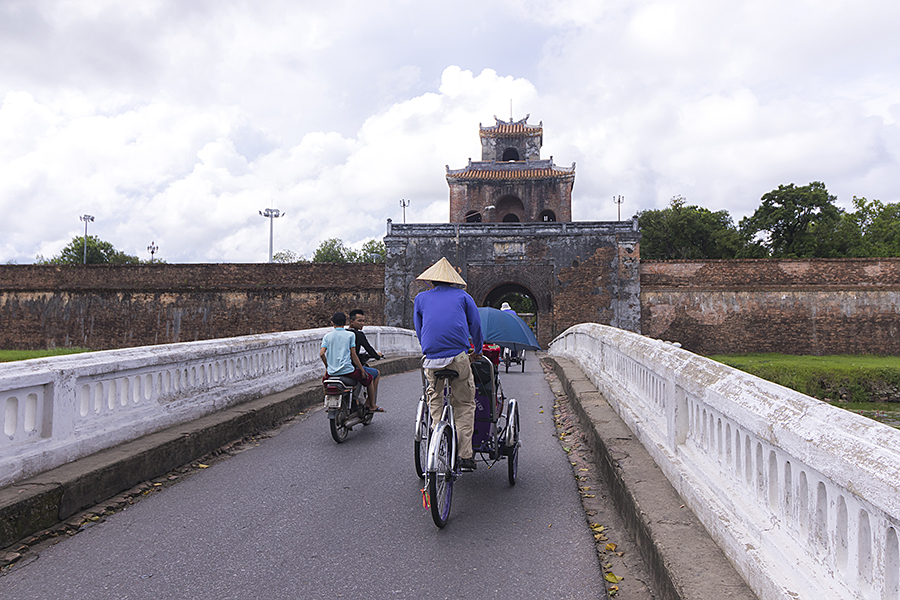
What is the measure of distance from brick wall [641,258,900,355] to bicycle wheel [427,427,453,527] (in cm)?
2259

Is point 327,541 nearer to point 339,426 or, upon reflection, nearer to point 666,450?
point 666,450

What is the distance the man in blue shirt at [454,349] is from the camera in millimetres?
4008

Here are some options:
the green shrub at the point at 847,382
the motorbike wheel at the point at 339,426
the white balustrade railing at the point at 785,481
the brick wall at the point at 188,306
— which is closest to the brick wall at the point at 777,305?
the green shrub at the point at 847,382

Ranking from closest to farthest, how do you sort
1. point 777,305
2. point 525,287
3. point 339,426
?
1. point 339,426
2. point 777,305
3. point 525,287

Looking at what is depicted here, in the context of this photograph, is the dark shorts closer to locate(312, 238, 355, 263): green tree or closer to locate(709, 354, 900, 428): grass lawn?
locate(709, 354, 900, 428): grass lawn

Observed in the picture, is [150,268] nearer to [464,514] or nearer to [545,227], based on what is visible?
[545,227]

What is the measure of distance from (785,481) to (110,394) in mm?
4453

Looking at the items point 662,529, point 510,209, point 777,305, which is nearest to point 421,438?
point 662,529

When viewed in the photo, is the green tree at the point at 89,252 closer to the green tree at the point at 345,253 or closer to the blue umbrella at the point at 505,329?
the green tree at the point at 345,253

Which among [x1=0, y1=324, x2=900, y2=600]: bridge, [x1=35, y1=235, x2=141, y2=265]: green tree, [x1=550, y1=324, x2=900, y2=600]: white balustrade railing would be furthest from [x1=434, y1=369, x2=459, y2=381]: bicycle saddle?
[x1=35, y1=235, x2=141, y2=265]: green tree

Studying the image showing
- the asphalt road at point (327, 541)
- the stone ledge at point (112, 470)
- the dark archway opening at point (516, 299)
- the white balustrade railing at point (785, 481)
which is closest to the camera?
the white balustrade railing at point (785, 481)

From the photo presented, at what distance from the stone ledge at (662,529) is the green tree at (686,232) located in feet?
131

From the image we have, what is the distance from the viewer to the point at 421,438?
13.4 ft

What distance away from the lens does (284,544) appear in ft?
10.7
